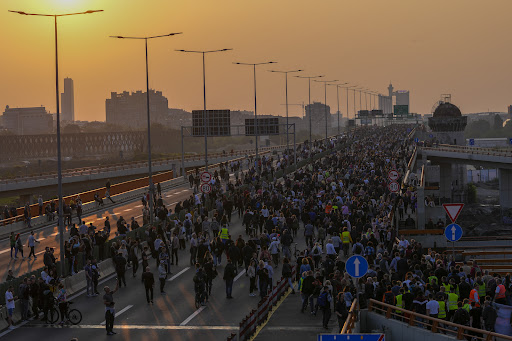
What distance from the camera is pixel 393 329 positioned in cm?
1988

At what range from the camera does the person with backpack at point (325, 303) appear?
20656mm

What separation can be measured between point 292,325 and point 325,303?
3.73 ft

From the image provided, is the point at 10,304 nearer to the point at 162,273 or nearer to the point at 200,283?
the point at 162,273

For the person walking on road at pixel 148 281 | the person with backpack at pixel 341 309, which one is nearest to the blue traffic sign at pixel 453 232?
the person with backpack at pixel 341 309

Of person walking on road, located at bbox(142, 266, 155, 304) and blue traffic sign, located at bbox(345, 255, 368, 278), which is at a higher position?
blue traffic sign, located at bbox(345, 255, 368, 278)

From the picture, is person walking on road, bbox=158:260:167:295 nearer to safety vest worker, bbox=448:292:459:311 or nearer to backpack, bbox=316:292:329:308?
backpack, bbox=316:292:329:308

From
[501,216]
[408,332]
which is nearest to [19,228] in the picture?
[408,332]

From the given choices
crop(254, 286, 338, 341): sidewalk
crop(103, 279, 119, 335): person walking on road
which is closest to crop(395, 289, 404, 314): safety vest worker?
crop(254, 286, 338, 341): sidewalk

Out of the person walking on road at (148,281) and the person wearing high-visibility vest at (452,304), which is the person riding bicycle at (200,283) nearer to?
the person walking on road at (148,281)

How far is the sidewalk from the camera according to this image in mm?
20062

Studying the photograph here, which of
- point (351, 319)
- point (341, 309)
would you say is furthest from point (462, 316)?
point (341, 309)

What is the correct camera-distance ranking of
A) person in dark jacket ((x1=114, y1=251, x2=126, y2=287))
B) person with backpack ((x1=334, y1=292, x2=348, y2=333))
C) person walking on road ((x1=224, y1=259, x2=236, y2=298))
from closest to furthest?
person with backpack ((x1=334, y1=292, x2=348, y2=333))
person walking on road ((x1=224, y1=259, x2=236, y2=298))
person in dark jacket ((x1=114, y1=251, x2=126, y2=287))

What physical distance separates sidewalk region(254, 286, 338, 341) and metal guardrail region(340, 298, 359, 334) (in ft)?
2.90

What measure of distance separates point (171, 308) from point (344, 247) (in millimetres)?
7295
